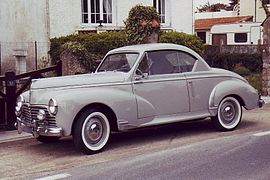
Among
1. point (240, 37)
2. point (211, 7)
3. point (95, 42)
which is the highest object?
point (211, 7)

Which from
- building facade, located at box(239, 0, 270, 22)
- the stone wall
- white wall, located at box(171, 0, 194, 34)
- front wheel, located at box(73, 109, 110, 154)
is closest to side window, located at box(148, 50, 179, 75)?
front wheel, located at box(73, 109, 110, 154)

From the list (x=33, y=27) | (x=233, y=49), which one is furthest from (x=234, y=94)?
(x=233, y=49)

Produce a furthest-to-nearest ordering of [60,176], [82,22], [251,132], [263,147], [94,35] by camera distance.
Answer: [82,22]
[94,35]
[251,132]
[263,147]
[60,176]

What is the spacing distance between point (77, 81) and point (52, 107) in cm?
71

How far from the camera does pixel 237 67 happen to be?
22297 mm

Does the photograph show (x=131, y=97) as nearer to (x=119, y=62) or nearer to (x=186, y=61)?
(x=119, y=62)

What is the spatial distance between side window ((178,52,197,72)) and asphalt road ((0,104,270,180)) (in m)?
1.24

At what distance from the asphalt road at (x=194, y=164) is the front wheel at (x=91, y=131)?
2.26ft

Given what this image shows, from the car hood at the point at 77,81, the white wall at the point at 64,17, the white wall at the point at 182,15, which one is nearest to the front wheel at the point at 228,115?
the car hood at the point at 77,81

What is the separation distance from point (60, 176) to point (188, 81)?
11.3 ft

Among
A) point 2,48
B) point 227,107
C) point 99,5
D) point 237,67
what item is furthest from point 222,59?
point 227,107

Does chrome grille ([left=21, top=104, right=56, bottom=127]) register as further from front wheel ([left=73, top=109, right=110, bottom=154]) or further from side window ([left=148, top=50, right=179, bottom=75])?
side window ([left=148, top=50, right=179, bottom=75])

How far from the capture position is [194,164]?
7.33 meters

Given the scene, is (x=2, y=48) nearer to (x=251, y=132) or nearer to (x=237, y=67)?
(x=237, y=67)
